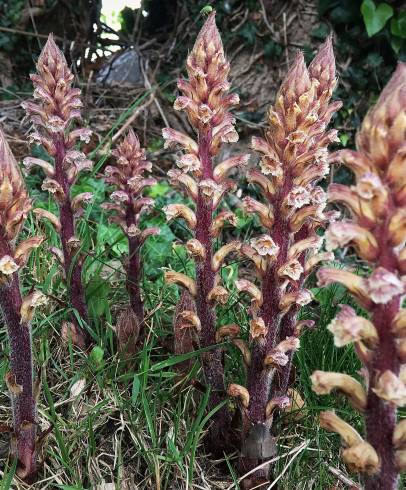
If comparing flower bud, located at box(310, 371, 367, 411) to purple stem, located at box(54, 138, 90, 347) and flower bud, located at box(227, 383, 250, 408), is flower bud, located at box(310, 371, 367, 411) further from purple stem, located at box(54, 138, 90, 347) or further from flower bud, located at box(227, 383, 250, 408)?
Result: purple stem, located at box(54, 138, 90, 347)

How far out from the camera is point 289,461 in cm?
210

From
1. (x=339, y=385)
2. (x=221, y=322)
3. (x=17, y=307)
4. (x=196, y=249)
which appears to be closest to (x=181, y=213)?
(x=196, y=249)

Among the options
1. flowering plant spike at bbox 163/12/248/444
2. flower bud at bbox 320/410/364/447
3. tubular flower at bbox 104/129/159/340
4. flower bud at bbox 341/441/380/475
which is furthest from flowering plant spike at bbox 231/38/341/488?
tubular flower at bbox 104/129/159/340

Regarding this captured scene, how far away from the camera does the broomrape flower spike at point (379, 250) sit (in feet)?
3.97

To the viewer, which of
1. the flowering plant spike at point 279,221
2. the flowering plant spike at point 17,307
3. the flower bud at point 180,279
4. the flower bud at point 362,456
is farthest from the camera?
the flower bud at point 180,279

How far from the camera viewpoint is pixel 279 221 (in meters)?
1.79

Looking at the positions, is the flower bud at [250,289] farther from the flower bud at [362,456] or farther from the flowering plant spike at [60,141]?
the flowering plant spike at [60,141]

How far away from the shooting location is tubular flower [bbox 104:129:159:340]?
2.55 metres

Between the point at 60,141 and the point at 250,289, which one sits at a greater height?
the point at 60,141

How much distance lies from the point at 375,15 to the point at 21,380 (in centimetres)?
469

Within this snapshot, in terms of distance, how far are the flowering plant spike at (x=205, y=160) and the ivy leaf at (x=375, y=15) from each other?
386cm

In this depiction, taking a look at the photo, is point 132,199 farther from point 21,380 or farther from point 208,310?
point 21,380

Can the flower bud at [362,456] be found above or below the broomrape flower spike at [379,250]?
below

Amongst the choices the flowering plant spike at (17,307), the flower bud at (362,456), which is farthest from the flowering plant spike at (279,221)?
the flowering plant spike at (17,307)
